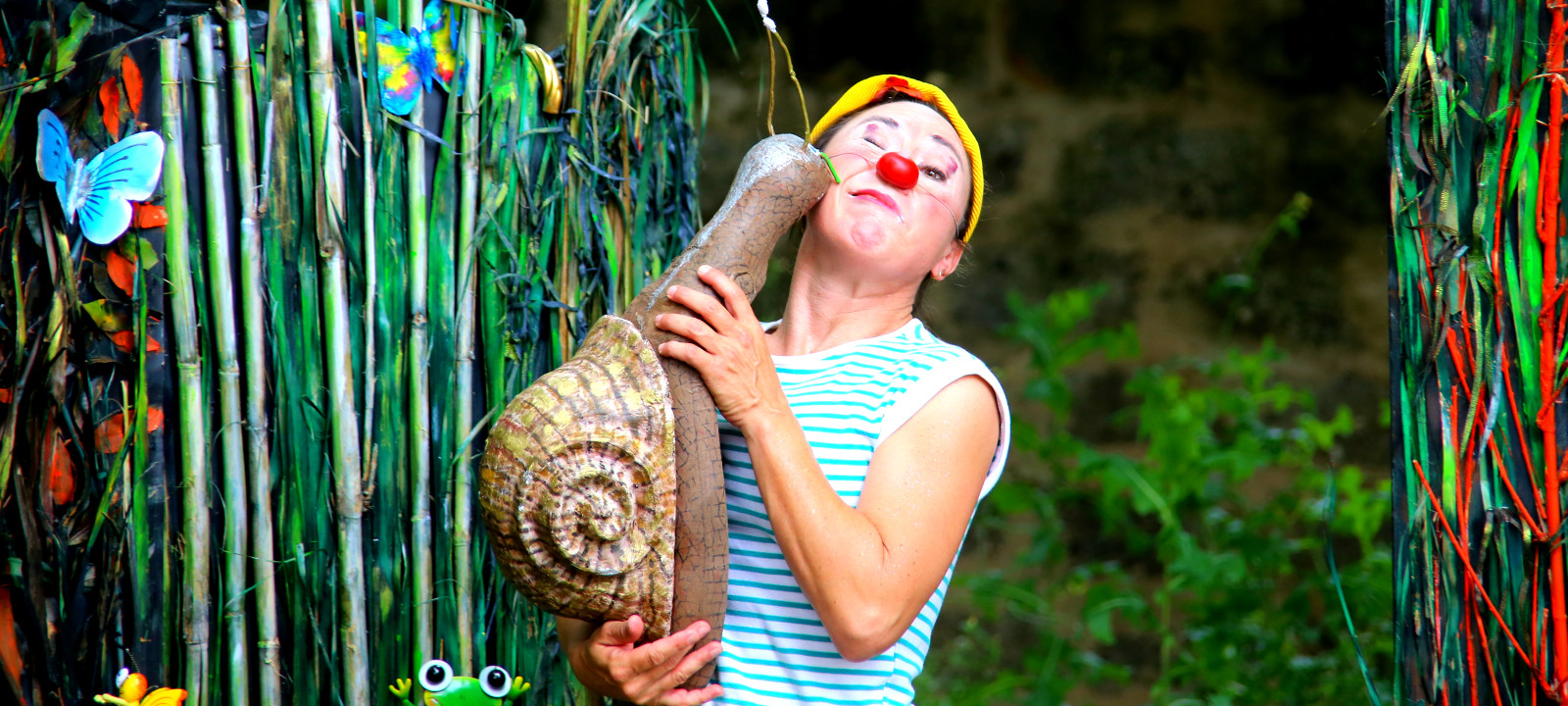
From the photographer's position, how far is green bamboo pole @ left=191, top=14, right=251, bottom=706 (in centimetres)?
161

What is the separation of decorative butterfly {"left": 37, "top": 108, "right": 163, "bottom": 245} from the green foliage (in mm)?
2303

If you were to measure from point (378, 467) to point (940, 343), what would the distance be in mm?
786

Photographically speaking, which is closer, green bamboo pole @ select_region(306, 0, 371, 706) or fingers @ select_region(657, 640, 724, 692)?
fingers @ select_region(657, 640, 724, 692)

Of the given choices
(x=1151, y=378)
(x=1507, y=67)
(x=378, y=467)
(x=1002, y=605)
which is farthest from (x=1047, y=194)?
(x=378, y=467)

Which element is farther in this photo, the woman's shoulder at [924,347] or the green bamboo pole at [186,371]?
the green bamboo pole at [186,371]

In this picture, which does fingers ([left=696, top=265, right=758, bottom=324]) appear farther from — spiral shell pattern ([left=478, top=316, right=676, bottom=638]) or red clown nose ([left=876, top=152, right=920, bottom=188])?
red clown nose ([left=876, top=152, right=920, bottom=188])

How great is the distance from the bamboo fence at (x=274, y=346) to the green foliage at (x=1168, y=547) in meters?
1.84

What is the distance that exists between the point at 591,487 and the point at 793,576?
0.25 metres

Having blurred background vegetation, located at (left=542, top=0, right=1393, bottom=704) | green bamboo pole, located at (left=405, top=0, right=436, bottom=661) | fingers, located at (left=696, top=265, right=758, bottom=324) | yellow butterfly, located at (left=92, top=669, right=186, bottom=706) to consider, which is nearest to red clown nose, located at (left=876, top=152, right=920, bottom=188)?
fingers, located at (left=696, top=265, right=758, bottom=324)

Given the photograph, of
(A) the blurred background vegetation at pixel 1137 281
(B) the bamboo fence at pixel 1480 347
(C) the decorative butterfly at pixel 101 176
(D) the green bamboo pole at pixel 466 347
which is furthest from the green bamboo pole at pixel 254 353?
(A) the blurred background vegetation at pixel 1137 281

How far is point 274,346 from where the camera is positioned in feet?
5.37

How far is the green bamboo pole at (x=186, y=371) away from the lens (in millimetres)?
1595

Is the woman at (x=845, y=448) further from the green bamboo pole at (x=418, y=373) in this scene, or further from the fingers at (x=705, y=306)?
the green bamboo pole at (x=418, y=373)

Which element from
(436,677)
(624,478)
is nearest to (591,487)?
(624,478)
